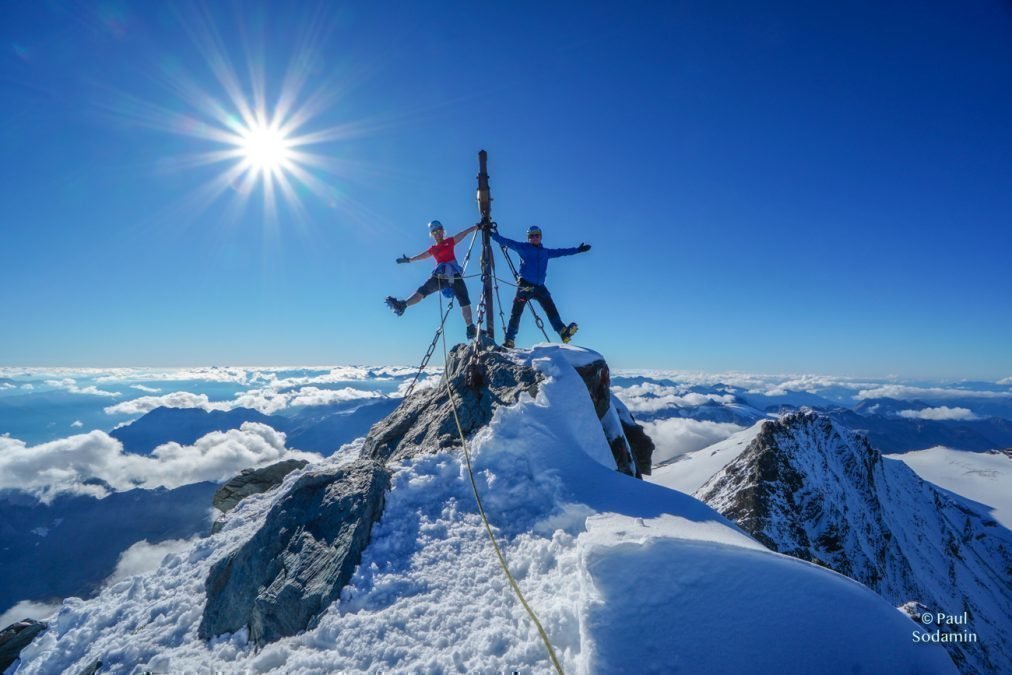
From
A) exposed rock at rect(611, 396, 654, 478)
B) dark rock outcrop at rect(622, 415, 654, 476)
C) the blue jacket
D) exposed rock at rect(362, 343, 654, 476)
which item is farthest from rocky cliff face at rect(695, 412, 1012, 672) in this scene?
the blue jacket

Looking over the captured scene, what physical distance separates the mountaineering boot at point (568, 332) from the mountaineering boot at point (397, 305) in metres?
5.42

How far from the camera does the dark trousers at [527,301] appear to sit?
43.1ft

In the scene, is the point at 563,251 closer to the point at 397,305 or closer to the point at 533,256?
the point at 533,256

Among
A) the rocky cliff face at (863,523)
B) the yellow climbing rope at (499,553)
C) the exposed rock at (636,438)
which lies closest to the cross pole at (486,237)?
the yellow climbing rope at (499,553)

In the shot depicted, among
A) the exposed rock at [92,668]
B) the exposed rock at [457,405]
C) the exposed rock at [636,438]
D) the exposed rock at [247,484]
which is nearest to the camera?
the exposed rock at [92,668]

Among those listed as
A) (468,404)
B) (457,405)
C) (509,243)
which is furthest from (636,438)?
(509,243)

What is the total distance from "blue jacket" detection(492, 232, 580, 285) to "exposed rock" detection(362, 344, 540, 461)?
287 cm

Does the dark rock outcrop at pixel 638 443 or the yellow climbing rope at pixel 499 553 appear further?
the dark rock outcrop at pixel 638 443

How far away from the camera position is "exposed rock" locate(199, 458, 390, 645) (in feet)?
19.8

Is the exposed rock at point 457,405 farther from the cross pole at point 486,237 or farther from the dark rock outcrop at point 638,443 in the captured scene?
the dark rock outcrop at point 638,443

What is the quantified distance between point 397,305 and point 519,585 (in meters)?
10.1

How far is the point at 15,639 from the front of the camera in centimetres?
1004

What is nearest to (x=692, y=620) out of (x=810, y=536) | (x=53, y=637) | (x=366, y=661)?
(x=366, y=661)

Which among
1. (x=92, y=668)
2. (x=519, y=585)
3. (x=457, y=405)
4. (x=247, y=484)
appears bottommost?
(x=92, y=668)
